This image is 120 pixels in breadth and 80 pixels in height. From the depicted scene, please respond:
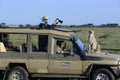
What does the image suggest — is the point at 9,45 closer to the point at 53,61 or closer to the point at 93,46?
the point at 53,61

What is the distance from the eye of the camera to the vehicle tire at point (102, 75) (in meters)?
12.0

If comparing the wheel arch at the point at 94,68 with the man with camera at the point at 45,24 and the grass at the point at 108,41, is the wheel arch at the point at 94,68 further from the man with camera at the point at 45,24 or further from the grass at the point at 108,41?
the grass at the point at 108,41

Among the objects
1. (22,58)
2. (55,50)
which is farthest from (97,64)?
(22,58)

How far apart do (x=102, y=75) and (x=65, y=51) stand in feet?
3.98

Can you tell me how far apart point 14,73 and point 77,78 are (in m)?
1.71

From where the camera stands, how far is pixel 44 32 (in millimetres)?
12211

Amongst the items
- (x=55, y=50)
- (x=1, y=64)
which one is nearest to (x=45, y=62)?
(x=55, y=50)

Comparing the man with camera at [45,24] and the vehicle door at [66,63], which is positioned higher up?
the man with camera at [45,24]

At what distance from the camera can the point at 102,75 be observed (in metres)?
12.1

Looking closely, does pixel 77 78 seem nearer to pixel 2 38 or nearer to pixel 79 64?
pixel 79 64

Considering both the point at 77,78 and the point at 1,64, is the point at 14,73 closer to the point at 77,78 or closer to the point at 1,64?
the point at 1,64

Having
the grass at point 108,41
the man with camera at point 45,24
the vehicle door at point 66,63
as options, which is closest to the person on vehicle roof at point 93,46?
the vehicle door at point 66,63

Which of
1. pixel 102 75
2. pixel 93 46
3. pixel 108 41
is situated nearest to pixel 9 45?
pixel 93 46

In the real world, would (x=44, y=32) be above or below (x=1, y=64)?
above
